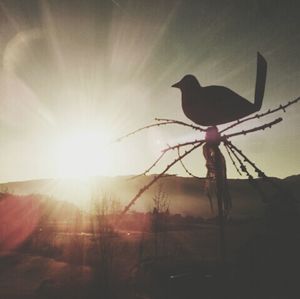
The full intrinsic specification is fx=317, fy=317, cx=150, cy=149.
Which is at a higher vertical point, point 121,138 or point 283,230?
point 121,138

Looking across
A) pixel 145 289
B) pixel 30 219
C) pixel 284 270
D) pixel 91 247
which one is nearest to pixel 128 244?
pixel 91 247

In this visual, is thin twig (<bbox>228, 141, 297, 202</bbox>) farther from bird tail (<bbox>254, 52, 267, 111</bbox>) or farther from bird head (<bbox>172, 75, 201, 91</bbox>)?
bird head (<bbox>172, 75, 201, 91</bbox>)

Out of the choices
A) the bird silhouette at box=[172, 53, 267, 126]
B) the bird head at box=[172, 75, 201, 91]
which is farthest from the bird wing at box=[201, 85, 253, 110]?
the bird head at box=[172, 75, 201, 91]

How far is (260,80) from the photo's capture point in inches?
82.4

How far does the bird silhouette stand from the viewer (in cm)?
224

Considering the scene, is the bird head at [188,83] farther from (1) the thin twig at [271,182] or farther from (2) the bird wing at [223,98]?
(1) the thin twig at [271,182]

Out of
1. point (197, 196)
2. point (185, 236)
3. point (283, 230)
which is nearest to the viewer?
point (283, 230)

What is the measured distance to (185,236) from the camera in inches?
1055

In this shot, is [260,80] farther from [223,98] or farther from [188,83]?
[188,83]

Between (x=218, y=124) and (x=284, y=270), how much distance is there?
1.89m

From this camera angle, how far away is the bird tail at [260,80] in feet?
6.59

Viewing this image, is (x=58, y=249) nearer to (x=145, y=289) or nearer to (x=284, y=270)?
(x=145, y=289)

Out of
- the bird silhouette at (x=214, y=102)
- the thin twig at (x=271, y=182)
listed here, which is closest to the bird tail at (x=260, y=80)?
the bird silhouette at (x=214, y=102)

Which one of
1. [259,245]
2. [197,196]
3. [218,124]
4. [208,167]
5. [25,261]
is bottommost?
[25,261]
